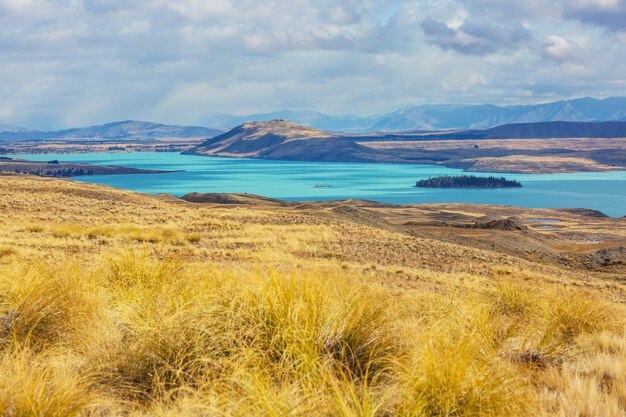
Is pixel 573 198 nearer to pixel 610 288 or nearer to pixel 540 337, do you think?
pixel 610 288

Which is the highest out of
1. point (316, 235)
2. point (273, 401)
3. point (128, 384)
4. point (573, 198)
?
point (273, 401)

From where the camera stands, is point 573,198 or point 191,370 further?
point 573,198

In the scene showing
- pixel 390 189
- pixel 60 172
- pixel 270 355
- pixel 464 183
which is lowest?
pixel 390 189

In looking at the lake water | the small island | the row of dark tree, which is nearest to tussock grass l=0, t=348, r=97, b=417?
the lake water

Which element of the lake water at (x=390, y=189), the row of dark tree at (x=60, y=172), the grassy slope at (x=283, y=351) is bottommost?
Result: the lake water at (x=390, y=189)

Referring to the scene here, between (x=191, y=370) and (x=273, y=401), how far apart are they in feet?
4.79

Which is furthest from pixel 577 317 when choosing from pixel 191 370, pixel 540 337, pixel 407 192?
pixel 407 192

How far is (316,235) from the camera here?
28.5 meters

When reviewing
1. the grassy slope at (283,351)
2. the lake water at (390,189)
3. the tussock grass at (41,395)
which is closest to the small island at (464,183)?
the lake water at (390,189)

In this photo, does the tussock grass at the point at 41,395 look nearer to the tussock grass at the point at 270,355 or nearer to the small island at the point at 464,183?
the tussock grass at the point at 270,355

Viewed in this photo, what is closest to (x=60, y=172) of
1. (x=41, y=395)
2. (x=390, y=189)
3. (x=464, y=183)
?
(x=390, y=189)

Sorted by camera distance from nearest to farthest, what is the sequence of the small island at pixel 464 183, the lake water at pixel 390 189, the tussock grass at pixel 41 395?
the tussock grass at pixel 41 395
the lake water at pixel 390 189
the small island at pixel 464 183

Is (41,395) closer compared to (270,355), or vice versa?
(41,395)

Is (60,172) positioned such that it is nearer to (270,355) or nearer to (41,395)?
(270,355)
